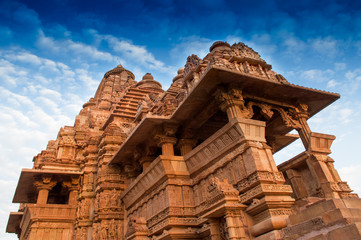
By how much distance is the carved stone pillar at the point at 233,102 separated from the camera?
8.92 meters

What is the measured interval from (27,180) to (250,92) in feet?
45.2

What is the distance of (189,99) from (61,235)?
11187mm

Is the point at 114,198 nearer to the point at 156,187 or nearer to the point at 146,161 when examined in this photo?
the point at 146,161

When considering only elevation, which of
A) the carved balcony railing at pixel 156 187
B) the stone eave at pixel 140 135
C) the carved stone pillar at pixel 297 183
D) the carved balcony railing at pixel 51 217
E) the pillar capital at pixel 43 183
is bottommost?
the carved stone pillar at pixel 297 183

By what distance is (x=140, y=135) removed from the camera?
38.9 ft

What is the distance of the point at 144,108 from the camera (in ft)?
49.6

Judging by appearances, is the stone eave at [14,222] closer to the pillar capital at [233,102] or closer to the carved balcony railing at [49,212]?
the carved balcony railing at [49,212]

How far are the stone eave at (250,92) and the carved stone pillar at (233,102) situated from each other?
0.27 meters

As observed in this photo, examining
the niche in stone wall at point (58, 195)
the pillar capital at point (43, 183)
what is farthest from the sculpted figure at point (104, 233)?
the niche in stone wall at point (58, 195)

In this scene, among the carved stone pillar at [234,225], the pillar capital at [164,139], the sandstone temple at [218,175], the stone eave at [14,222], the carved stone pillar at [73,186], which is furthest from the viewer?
the stone eave at [14,222]

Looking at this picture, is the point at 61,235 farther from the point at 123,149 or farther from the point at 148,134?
the point at 148,134

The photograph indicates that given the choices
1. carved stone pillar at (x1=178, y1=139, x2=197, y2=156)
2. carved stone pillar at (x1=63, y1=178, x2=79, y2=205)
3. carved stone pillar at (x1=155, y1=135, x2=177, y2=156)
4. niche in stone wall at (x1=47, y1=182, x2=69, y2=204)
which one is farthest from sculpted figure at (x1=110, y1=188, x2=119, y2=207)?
niche in stone wall at (x1=47, y1=182, x2=69, y2=204)

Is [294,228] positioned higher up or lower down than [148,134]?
lower down

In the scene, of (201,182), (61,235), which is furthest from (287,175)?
(61,235)
